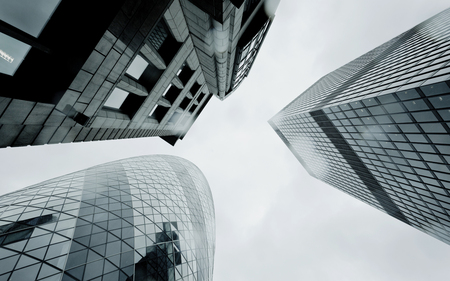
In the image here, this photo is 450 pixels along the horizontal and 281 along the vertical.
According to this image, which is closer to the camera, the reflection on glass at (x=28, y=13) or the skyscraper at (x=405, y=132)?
the reflection on glass at (x=28, y=13)

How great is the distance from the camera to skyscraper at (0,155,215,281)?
583 inches

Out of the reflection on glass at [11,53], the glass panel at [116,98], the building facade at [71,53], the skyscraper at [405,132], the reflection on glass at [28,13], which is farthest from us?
the skyscraper at [405,132]

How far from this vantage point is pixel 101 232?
19.6 m

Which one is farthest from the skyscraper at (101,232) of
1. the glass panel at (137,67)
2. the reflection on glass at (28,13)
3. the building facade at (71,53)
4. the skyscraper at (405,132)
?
the skyscraper at (405,132)

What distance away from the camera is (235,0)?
8.81 m

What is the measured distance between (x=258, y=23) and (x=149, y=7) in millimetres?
15863

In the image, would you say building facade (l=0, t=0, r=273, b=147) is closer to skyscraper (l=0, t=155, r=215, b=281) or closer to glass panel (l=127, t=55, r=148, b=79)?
glass panel (l=127, t=55, r=148, b=79)

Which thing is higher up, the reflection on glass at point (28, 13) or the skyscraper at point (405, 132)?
the skyscraper at point (405, 132)

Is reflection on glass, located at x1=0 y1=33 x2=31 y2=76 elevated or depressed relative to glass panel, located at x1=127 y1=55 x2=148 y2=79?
depressed

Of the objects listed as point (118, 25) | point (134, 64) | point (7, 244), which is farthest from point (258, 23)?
point (7, 244)

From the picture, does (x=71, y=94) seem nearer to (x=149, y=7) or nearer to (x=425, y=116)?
(x=149, y=7)

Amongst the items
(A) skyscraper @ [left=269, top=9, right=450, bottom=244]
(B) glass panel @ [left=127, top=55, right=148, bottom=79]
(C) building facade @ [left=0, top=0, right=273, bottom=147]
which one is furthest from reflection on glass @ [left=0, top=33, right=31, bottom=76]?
(A) skyscraper @ [left=269, top=9, right=450, bottom=244]

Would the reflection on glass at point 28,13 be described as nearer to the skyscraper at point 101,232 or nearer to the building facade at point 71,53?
the building facade at point 71,53

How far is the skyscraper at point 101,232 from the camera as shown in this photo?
14.8 meters
